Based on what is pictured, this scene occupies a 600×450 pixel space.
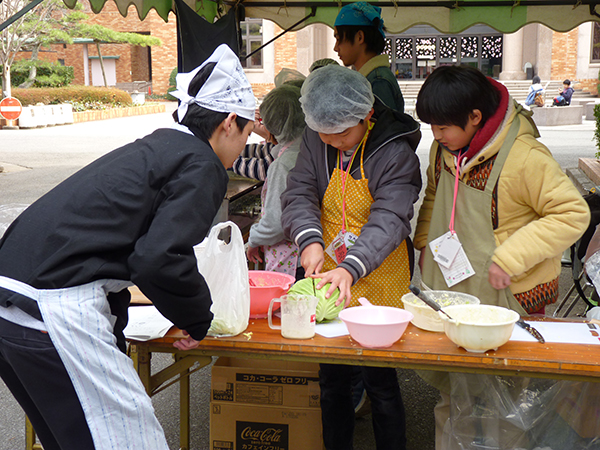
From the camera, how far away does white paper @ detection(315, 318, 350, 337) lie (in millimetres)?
2102

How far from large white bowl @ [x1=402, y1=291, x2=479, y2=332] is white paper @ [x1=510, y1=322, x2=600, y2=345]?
0.61ft

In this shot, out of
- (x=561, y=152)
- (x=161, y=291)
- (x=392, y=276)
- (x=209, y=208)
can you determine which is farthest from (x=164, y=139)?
(x=561, y=152)

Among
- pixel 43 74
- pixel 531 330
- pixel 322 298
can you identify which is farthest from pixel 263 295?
pixel 43 74

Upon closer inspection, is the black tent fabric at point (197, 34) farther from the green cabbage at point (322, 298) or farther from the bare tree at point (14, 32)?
the bare tree at point (14, 32)

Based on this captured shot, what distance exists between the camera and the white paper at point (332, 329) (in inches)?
82.7

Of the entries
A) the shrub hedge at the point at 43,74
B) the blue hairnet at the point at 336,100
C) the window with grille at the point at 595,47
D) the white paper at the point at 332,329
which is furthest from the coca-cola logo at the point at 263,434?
the window with grille at the point at 595,47

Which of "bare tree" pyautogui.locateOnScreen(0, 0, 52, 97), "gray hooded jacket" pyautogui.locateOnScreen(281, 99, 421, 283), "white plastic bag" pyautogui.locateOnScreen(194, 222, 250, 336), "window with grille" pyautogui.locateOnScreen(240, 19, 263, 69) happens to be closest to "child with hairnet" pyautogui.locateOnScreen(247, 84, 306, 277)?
"gray hooded jacket" pyautogui.locateOnScreen(281, 99, 421, 283)

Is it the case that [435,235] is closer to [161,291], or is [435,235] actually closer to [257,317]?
[257,317]

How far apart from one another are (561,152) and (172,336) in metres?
12.0

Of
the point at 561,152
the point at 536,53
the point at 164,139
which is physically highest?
the point at 536,53

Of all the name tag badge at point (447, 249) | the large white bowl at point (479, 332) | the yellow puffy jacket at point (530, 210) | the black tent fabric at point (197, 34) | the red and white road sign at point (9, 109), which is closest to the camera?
the large white bowl at point (479, 332)

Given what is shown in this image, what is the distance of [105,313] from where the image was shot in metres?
1.61

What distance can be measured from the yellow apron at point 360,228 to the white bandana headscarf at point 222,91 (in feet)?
2.72

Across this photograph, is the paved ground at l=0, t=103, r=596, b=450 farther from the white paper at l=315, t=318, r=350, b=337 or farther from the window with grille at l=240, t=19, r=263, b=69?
the window with grille at l=240, t=19, r=263, b=69
